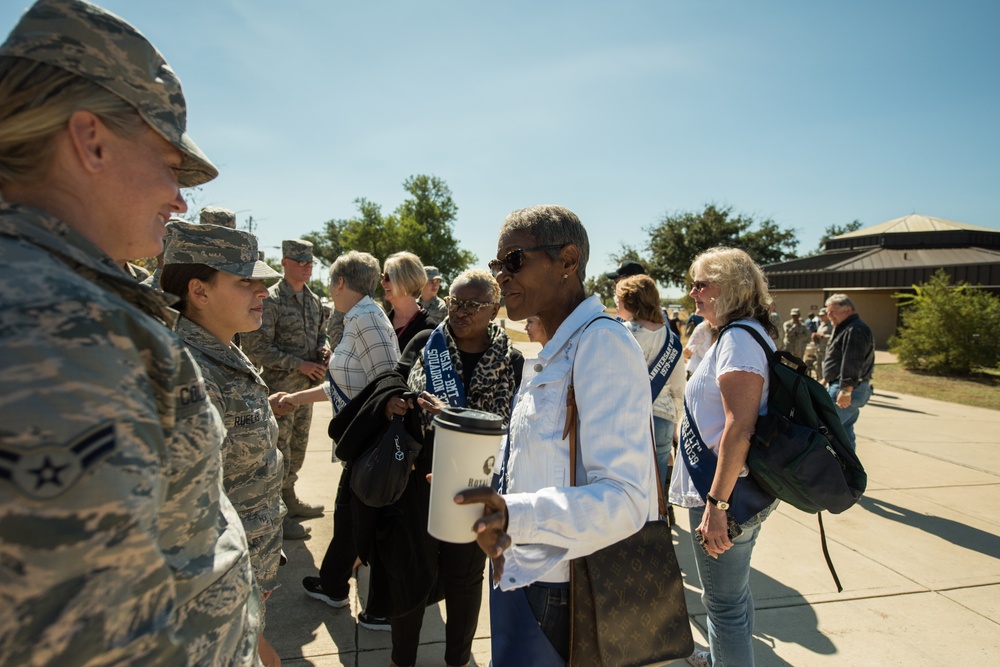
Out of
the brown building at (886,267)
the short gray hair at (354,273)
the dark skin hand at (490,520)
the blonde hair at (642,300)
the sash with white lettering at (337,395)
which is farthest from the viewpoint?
the brown building at (886,267)

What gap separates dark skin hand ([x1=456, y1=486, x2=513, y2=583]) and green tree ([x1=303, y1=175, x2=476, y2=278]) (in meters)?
52.6

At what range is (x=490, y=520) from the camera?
4.16 ft

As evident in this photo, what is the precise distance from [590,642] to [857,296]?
3150cm

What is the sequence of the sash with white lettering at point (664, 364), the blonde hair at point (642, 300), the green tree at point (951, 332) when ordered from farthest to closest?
the green tree at point (951, 332) → the blonde hair at point (642, 300) → the sash with white lettering at point (664, 364)

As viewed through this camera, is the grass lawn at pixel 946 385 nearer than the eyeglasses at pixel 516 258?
No

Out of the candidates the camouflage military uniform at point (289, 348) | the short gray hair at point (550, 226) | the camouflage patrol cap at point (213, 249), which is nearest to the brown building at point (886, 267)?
the camouflage military uniform at point (289, 348)

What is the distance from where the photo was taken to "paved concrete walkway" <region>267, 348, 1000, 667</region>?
130 inches

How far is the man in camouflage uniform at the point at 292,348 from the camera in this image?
4719 millimetres

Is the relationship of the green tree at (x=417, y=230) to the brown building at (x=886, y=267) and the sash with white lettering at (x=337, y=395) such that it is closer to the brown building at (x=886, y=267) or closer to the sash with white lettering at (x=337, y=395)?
the brown building at (x=886, y=267)

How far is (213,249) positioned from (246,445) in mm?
777

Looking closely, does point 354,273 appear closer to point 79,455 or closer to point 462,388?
point 462,388

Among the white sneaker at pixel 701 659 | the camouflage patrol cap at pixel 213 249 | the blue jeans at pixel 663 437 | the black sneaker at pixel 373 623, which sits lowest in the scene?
the black sneaker at pixel 373 623

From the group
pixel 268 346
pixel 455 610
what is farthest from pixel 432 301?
pixel 455 610

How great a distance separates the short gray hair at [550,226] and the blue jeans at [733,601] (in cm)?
153
